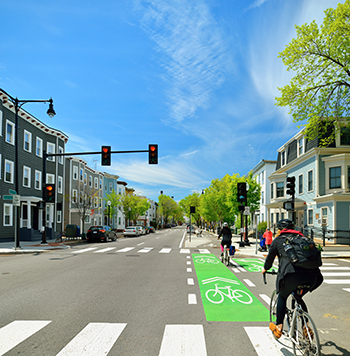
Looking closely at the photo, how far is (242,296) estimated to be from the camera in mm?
7918

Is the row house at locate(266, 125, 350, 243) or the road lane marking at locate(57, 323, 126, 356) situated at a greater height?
the row house at locate(266, 125, 350, 243)

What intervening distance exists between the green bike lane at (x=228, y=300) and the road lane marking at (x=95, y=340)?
1.82 m

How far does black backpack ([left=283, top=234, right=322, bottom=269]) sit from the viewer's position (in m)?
4.03

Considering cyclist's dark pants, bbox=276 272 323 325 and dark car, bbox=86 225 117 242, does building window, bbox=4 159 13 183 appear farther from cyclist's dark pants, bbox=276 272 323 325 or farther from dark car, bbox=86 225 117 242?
cyclist's dark pants, bbox=276 272 323 325

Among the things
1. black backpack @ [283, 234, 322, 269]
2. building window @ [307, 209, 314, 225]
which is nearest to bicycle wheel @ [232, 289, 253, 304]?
black backpack @ [283, 234, 322, 269]

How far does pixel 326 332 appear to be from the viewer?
5391mm

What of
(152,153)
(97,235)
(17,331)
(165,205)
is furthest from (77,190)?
(165,205)

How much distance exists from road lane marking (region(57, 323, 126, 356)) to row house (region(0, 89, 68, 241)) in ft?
60.7

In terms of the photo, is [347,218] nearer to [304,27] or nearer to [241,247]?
[241,247]

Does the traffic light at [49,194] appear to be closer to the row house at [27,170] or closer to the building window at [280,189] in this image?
the row house at [27,170]

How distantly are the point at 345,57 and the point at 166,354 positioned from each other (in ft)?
48.3

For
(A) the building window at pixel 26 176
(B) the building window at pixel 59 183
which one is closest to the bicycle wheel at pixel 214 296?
(A) the building window at pixel 26 176

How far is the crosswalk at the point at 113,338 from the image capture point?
4480 millimetres

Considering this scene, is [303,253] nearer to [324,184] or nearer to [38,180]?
[324,184]
